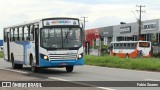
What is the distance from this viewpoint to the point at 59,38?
77.4ft

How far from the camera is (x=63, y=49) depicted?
2350 centimetres

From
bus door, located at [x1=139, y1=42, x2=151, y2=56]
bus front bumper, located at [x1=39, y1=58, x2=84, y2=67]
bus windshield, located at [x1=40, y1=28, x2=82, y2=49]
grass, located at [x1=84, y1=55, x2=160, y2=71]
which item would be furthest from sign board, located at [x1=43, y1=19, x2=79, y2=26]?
bus door, located at [x1=139, y1=42, x2=151, y2=56]

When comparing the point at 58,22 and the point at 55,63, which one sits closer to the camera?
the point at 55,63

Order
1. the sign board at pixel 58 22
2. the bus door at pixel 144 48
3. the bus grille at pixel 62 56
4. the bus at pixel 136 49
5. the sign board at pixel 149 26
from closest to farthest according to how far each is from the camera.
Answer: the bus grille at pixel 62 56
the sign board at pixel 58 22
the bus at pixel 136 49
the bus door at pixel 144 48
the sign board at pixel 149 26

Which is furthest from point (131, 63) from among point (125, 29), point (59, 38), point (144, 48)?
point (125, 29)

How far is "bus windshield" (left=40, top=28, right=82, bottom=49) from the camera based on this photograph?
2355cm

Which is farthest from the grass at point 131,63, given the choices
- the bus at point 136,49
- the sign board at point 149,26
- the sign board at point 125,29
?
the sign board at point 125,29

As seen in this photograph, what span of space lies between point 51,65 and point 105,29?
68.5 metres

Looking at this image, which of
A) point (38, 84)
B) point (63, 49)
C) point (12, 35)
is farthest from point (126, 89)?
point (12, 35)

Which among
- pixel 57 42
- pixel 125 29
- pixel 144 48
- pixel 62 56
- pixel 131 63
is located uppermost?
pixel 125 29

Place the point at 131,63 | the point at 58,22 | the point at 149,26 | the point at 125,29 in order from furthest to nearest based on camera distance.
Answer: the point at 125,29
the point at 149,26
the point at 131,63
the point at 58,22

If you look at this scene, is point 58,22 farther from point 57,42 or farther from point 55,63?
point 55,63

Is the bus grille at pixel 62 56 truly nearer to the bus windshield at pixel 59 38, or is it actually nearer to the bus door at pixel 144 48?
the bus windshield at pixel 59 38

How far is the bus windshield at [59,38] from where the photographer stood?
77.3 feet
